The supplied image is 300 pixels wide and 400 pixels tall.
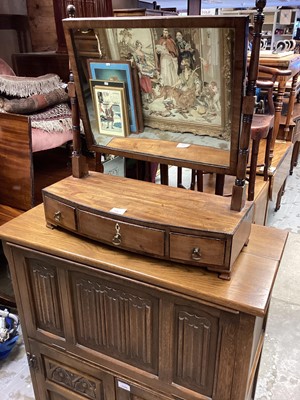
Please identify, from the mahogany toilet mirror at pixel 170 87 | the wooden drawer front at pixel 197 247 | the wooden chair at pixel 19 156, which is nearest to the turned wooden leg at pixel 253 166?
the mahogany toilet mirror at pixel 170 87

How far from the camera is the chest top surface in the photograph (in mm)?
873

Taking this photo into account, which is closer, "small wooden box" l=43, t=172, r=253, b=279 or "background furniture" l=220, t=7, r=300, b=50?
→ "small wooden box" l=43, t=172, r=253, b=279

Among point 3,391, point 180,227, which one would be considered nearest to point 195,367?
point 180,227

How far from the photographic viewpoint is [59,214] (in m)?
1.11

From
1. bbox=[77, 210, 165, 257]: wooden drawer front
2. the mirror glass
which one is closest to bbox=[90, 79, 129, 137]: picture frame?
the mirror glass

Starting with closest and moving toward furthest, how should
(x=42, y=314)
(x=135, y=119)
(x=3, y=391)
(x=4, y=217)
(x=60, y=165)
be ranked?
(x=135, y=119) → (x=42, y=314) → (x=3, y=391) → (x=4, y=217) → (x=60, y=165)

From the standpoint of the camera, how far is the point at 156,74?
39.6 inches

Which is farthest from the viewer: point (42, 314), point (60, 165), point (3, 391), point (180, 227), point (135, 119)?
point (60, 165)

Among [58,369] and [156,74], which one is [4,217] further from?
[156,74]

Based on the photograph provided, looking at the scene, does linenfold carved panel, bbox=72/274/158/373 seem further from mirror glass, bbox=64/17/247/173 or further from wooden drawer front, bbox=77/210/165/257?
mirror glass, bbox=64/17/247/173

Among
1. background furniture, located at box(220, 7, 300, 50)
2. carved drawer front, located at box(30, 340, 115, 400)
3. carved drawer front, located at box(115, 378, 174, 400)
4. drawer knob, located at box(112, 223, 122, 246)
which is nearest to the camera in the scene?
drawer knob, located at box(112, 223, 122, 246)

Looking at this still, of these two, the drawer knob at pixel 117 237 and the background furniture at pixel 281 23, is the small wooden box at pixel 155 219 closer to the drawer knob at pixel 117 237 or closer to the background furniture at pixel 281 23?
the drawer knob at pixel 117 237

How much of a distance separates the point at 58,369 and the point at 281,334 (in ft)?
4.05

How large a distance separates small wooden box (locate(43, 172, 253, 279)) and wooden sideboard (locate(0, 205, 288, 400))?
0.05 m
